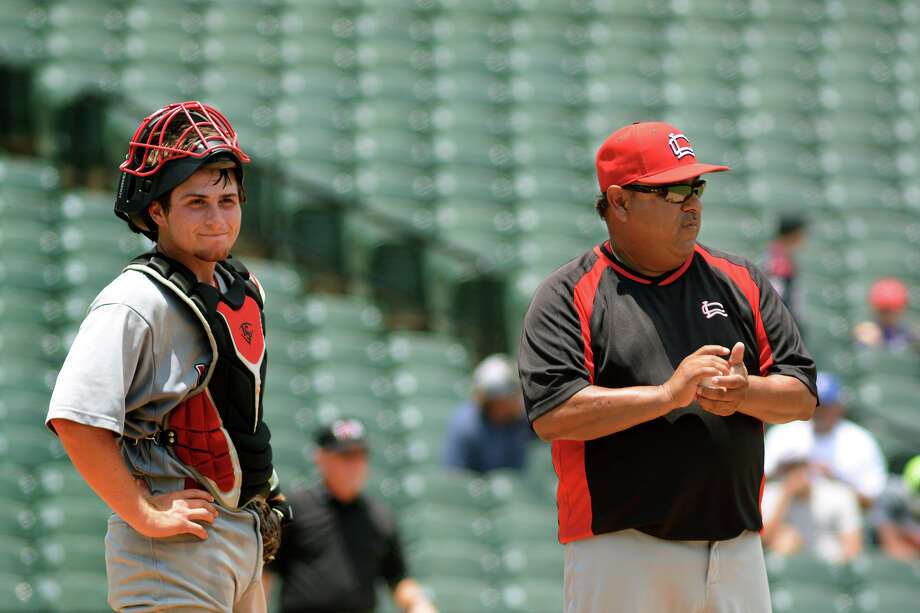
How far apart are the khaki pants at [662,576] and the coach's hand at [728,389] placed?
308 millimetres

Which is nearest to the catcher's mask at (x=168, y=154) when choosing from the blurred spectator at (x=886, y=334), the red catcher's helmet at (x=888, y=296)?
the red catcher's helmet at (x=888, y=296)

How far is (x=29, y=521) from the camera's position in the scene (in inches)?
239

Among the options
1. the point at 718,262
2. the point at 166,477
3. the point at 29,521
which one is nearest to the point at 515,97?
the point at 29,521

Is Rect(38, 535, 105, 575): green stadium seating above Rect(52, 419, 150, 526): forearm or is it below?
below

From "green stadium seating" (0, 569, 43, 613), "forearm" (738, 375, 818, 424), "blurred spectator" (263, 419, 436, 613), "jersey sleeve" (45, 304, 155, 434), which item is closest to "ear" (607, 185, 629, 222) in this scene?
"forearm" (738, 375, 818, 424)

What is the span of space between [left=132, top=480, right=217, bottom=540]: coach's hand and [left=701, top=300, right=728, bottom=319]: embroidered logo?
1.13 meters

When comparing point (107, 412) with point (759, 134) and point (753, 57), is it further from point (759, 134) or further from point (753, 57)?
point (753, 57)

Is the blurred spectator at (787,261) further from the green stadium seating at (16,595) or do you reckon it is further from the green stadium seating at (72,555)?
the green stadium seating at (16,595)

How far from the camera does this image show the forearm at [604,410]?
8.23 feet

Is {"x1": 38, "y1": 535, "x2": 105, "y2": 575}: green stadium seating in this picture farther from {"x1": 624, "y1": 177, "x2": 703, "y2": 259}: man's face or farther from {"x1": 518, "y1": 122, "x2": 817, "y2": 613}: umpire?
{"x1": 624, "y1": 177, "x2": 703, "y2": 259}: man's face

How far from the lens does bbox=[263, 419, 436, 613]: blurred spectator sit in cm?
479

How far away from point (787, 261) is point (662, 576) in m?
4.34

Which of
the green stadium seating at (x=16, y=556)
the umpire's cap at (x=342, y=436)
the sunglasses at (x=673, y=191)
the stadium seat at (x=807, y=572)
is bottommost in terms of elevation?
the stadium seat at (x=807, y=572)

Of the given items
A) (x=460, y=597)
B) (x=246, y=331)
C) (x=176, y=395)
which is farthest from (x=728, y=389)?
(x=460, y=597)
